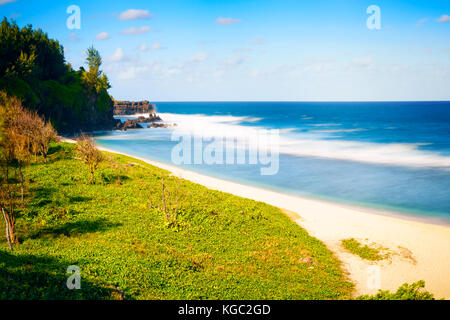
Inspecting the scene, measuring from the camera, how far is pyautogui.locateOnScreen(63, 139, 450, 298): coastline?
1623 cm

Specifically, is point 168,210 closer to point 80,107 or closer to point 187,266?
point 187,266

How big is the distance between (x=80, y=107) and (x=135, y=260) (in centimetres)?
7389

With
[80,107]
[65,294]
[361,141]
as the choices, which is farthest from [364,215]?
[80,107]

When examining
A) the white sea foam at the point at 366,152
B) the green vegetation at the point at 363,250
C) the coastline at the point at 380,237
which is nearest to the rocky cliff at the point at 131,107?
the white sea foam at the point at 366,152

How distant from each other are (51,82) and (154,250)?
6959cm

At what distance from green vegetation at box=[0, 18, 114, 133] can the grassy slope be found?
116 ft

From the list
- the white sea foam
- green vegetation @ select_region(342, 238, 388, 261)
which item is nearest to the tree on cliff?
the white sea foam

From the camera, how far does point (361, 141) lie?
72062mm

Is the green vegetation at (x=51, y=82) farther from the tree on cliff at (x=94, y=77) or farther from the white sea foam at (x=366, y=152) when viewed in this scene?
the white sea foam at (x=366, y=152)

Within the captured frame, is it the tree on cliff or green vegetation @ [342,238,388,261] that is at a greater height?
the tree on cliff

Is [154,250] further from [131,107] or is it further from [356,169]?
[131,107]

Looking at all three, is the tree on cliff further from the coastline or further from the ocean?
the coastline

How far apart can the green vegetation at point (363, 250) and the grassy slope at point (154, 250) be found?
1.98m

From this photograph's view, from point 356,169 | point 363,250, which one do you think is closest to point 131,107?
point 356,169
